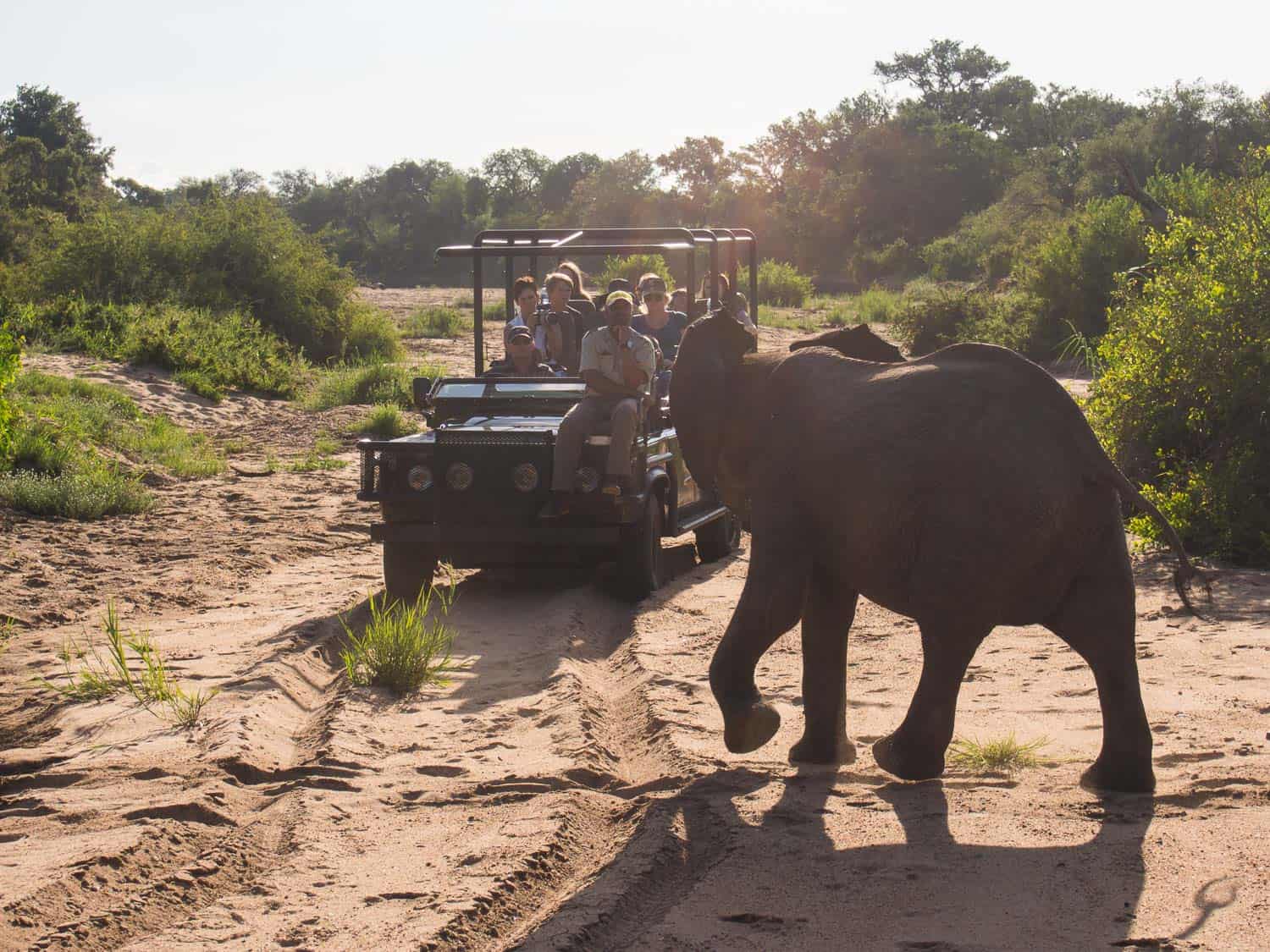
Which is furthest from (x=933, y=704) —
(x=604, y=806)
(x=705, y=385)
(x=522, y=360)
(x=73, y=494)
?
(x=73, y=494)

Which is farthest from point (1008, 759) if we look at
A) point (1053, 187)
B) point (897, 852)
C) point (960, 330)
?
point (1053, 187)

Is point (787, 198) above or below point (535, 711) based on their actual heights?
above

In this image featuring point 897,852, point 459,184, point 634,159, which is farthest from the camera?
point 459,184

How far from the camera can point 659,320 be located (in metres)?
10.3

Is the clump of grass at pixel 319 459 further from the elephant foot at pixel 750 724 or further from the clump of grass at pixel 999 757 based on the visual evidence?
the clump of grass at pixel 999 757

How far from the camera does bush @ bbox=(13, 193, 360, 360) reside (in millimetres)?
22750

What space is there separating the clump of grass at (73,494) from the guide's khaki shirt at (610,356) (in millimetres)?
5432

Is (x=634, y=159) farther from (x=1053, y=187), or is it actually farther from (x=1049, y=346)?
(x=1049, y=346)

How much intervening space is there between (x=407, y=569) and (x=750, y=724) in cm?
406

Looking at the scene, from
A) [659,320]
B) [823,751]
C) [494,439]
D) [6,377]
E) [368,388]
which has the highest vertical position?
[659,320]

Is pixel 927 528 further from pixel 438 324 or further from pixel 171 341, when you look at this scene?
pixel 438 324

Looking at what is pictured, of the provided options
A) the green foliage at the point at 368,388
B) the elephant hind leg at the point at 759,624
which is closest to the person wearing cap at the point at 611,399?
the elephant hind leg at the point at 759,624

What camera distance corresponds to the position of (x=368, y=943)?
12.7 feet

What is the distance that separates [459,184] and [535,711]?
6718cm
